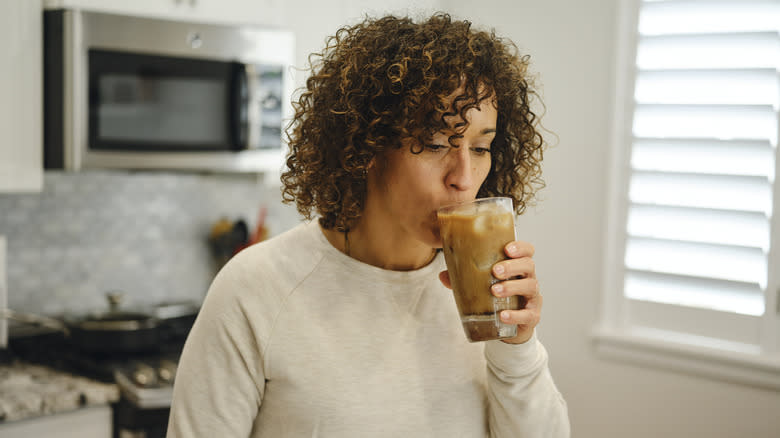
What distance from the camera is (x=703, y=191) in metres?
2.46

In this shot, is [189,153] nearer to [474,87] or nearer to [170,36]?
[170,36]

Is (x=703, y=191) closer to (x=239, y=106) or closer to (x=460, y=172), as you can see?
(x=239, y=106)

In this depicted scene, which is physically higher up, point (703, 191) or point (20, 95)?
point (20, 95)

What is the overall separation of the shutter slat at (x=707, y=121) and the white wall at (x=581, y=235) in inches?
5.7

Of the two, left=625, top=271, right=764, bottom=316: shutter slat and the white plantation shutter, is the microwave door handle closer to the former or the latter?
the white plantation shutter

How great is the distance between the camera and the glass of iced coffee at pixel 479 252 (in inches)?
38.4

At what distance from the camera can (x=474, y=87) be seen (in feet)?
3.39

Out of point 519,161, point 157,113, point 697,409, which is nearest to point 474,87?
point 519,161

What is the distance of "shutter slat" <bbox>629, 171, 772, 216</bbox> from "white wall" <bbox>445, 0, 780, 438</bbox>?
0.15 meters

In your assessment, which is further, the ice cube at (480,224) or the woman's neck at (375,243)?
the woman's neck at (375,243)

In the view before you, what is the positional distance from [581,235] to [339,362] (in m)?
1.89

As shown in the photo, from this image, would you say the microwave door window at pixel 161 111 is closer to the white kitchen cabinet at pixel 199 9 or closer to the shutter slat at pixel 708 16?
the white kitchen cabinet at pixel 199 9

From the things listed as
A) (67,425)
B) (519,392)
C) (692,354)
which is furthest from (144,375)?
(692,354)

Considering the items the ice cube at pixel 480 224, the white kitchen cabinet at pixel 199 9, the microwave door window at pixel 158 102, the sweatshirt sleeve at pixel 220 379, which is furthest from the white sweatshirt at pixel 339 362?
the white kitchen cabinet at pixel 199 9
